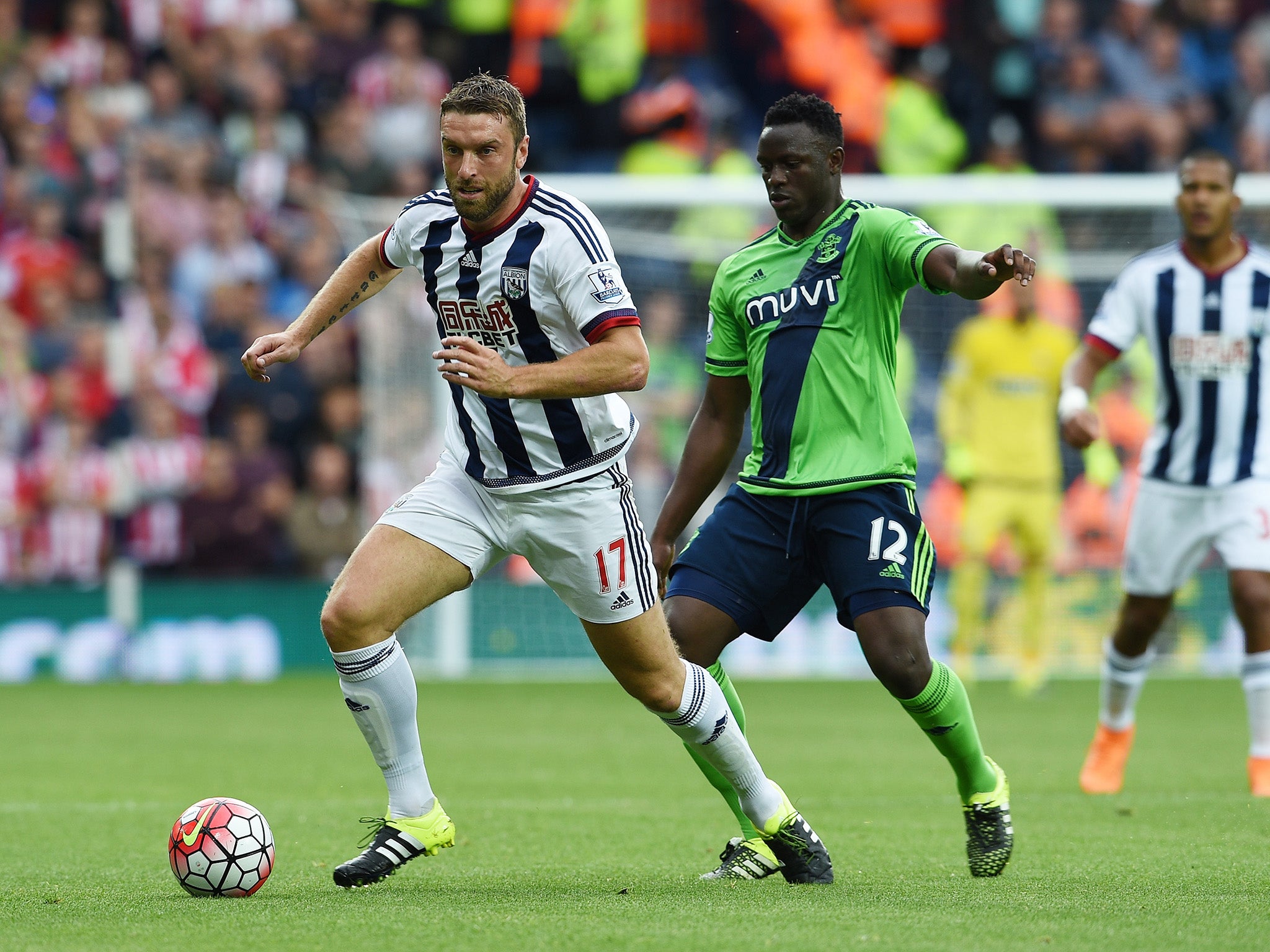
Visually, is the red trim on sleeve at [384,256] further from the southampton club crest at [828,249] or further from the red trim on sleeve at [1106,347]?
the red trim on sleeve at [1106,347]

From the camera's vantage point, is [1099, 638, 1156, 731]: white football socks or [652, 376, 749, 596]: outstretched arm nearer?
[652, 376, 749, 596]: outstretched arm

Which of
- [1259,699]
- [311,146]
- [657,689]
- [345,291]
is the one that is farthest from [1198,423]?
[311,146]

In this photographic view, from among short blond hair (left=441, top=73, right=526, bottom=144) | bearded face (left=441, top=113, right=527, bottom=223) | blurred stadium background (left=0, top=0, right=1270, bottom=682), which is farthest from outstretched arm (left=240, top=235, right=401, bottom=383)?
blurred stadium background (left=0, top=0, right=1270, bottom=682)

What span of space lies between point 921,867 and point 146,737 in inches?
233

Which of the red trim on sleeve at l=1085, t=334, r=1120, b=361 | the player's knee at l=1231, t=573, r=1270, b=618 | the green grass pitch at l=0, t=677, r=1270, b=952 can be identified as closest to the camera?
the green grass pitch at l=0, t=677, r=1270, b=952

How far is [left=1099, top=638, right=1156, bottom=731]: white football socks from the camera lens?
8.01 metres

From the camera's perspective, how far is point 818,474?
5602 mm

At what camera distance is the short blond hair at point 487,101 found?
509 centimetres

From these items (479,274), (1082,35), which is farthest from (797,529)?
(1082,35)

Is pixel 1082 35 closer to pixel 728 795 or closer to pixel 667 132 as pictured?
pixel 667 132

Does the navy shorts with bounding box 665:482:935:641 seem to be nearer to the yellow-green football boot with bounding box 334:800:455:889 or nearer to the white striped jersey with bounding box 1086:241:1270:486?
the yellow-green football boot with bounding box 334:800:455:889

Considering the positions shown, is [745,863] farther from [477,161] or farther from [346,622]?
[477,161]

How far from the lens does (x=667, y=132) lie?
17.9 metres

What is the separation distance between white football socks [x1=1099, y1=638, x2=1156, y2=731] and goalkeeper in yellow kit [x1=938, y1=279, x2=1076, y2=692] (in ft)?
15.3
